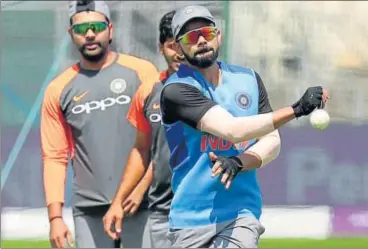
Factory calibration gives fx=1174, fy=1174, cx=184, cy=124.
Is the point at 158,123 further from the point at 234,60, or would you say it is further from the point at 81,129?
the point at 234,60

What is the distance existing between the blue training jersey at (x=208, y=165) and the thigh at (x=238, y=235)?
0.04 meters

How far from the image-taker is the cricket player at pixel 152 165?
689 centimetres

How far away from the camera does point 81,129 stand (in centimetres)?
713

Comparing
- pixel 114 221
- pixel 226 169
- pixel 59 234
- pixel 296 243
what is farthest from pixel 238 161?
pixel 296 243

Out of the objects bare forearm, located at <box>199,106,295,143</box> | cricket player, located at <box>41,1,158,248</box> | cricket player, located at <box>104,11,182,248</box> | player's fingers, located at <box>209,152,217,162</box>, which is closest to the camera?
bare forearm, located at <box>199,106,295,143</box>

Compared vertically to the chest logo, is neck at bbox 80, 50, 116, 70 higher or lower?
higher

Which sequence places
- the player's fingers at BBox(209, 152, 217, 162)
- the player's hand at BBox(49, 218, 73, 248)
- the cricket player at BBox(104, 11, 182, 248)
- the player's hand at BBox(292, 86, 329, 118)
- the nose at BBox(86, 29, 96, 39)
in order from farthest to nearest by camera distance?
the nose at BBox(86, 29, 96, 39)
the player's hand at BBox(49, 218, 73, 248)
the cricket player at BBox(104, 11, 182, 248)
the player's fingers at BBox(209, 152, 217, 162)
the player's hand at BBox(292, 86, 329, 118)

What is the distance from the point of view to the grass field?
39.7ft

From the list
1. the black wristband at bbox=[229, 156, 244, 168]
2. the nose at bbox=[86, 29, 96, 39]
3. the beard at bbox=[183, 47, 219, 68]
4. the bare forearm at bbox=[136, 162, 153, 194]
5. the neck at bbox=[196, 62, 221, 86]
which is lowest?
the black wristband at bbox=[229, 156, 244, 168]

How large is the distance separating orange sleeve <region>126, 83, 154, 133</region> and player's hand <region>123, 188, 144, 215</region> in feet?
1.24

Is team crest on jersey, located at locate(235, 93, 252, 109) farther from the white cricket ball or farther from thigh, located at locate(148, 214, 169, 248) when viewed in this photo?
thigh, located at locate(148, 214, 169, 248)

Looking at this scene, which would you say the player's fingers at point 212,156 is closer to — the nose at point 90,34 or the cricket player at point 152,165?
the cricket player at point 152,165

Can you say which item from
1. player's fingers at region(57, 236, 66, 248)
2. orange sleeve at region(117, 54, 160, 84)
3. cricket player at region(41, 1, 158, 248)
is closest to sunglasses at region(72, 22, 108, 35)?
cricket player at region(41, 1, 158, 248)

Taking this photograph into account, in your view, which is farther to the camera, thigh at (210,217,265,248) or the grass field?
the grass field
